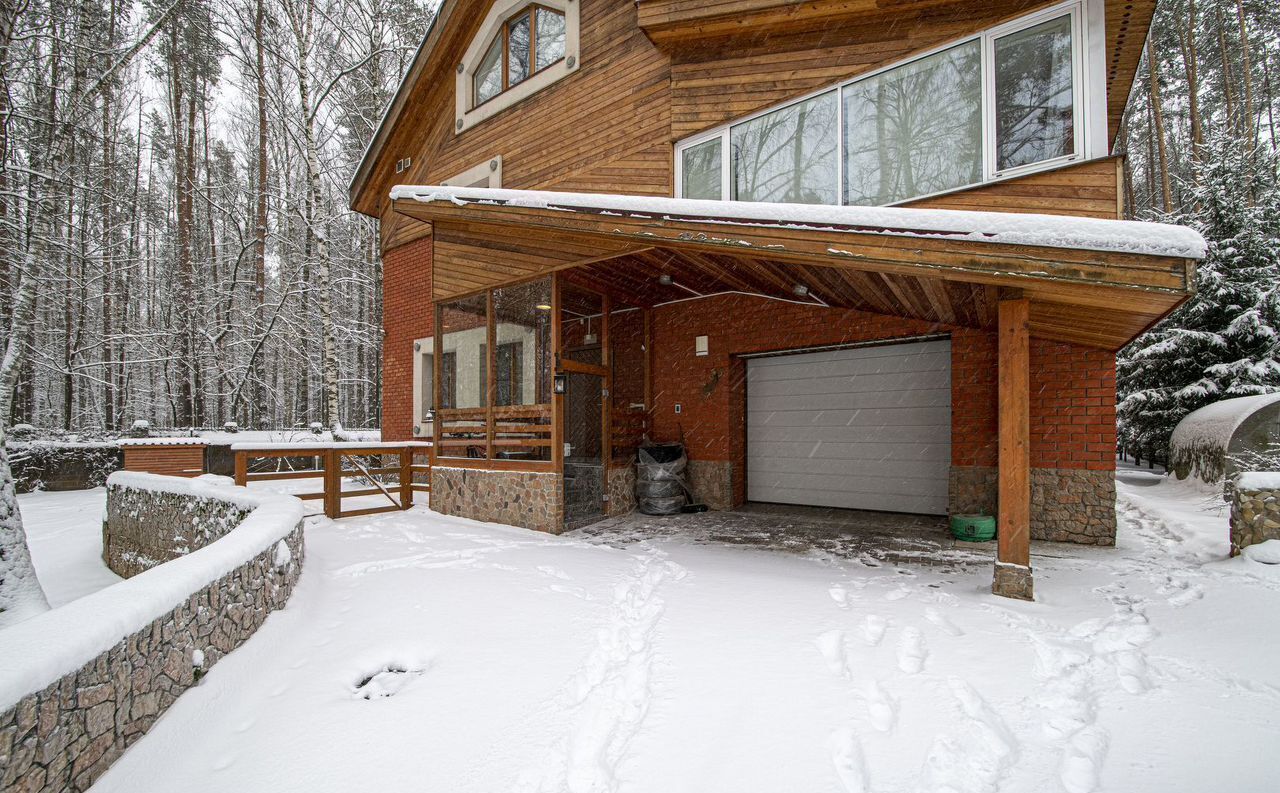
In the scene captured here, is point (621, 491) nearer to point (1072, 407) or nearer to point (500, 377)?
point (500, 377)

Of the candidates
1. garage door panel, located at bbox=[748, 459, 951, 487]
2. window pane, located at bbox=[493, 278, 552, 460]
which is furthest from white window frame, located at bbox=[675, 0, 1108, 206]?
window pane, located at bbox=[493, 278, 552, 460]

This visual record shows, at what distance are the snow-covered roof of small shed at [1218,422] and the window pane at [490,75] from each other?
11620 mm

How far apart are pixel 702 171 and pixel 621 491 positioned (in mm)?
4345

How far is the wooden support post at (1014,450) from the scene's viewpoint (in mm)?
3654

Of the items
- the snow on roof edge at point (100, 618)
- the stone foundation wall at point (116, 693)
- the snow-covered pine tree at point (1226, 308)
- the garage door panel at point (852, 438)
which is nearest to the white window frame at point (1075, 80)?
the garage door panel at point (852, 438)

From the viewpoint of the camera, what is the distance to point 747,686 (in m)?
2.60

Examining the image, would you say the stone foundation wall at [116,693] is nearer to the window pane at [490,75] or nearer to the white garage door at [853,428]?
the white garage door at [853,428]

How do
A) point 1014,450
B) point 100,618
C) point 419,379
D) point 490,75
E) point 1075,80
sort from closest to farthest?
point 100,618, point 1014,450, point 1075,80, point 490,75, point 419,379

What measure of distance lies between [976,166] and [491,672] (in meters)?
5.88

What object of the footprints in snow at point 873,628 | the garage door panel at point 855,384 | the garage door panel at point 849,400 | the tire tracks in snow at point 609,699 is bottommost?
the tire tracks in snow at point 609,699

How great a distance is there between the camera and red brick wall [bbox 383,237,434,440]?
1039 centimetres

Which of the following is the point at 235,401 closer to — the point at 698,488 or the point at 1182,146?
the point at 698,488

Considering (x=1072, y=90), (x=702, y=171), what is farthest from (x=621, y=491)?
(x=1072, y=90)

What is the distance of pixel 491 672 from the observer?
110 inches
